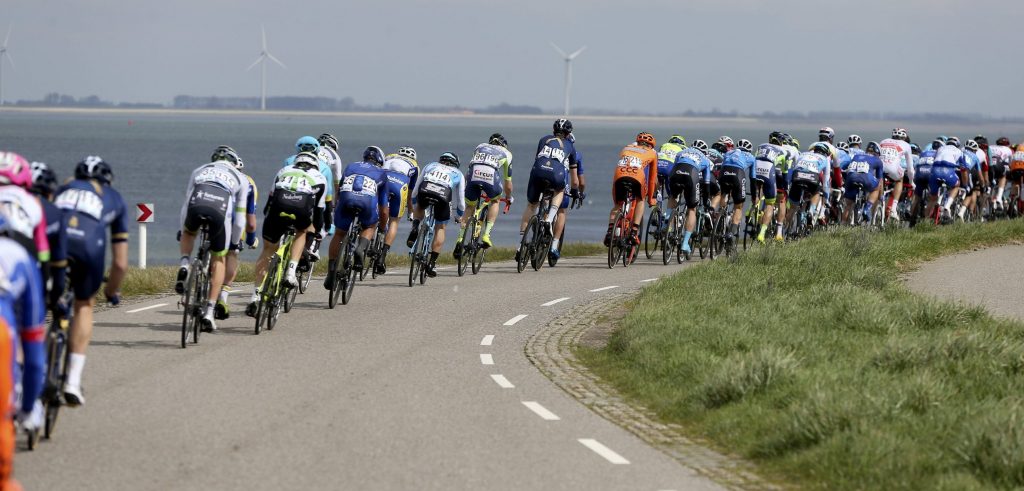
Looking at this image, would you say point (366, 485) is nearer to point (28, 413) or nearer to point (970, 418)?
point (28, 413)

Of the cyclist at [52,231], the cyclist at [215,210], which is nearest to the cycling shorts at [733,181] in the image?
the cyclist at [215,210]

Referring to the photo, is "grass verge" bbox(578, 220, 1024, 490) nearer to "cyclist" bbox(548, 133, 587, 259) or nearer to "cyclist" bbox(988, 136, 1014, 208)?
"cyclist" bbox(548, 133, 587, 259)

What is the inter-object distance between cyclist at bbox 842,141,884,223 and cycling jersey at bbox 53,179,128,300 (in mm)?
20831

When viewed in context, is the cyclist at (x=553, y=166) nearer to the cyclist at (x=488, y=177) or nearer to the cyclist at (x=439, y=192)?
the cyclist at (x=488, y=177)

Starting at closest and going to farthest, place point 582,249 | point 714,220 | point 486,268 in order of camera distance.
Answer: point 486,268
point 714,220
point 582,249

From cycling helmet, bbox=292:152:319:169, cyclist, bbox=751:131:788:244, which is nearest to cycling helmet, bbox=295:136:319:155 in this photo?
cycling helmet, bbox=292:152:319:169

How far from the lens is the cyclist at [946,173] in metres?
30.9

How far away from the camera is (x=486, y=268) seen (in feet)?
80.0

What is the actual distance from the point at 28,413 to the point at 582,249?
2226cm

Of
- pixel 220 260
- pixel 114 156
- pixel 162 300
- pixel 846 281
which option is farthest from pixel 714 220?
pixel 114 156

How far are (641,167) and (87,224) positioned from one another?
1488cm

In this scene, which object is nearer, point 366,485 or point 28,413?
point 28,413

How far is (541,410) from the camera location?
37.0ft

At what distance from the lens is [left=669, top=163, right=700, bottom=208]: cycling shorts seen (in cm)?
2478
